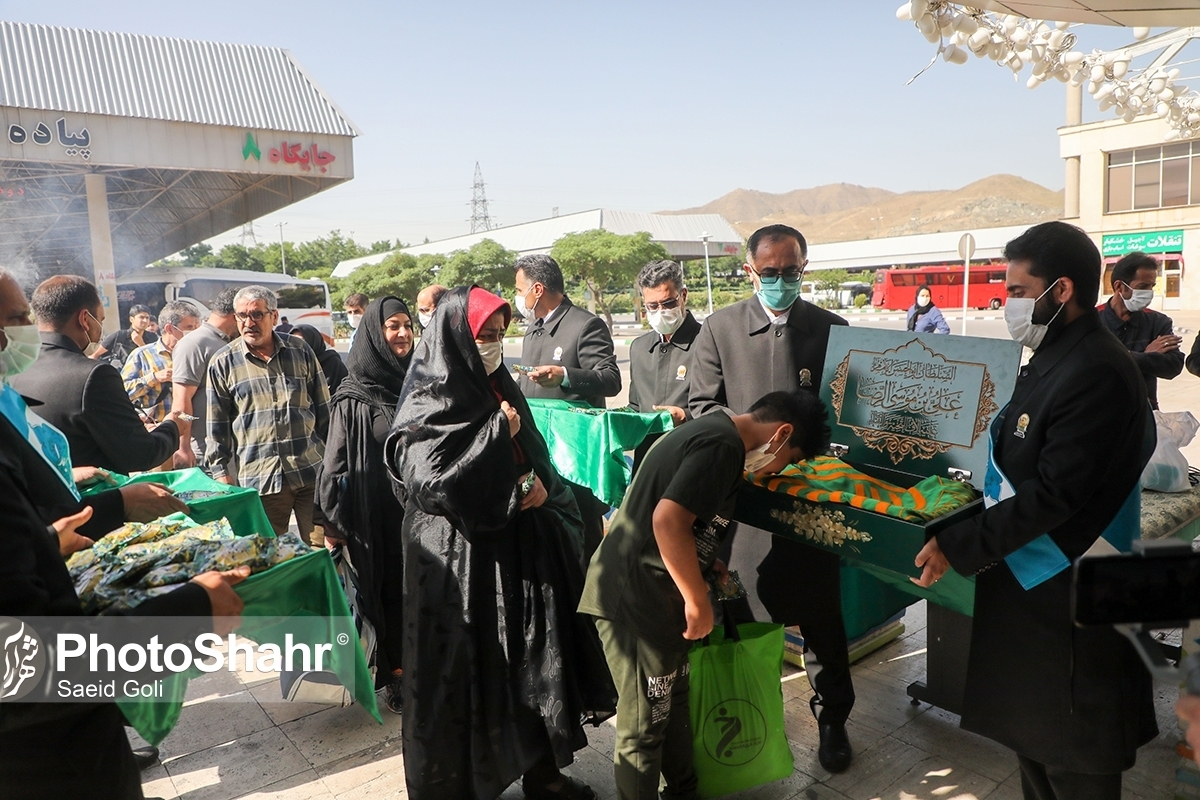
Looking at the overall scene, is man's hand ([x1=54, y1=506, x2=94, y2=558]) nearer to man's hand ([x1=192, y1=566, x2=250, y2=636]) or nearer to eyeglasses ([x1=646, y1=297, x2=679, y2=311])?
man's hand ([x1=192, y1=566, x2=250, y2=636])

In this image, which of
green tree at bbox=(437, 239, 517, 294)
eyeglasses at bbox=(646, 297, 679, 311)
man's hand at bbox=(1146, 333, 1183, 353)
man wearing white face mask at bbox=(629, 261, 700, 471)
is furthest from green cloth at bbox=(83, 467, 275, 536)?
green tree at bbox=(437, 239, 517, 294)

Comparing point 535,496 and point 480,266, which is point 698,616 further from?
point 480,266

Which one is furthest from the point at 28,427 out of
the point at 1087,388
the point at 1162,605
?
the point at 1087,388

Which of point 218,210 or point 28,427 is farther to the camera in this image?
point 218,210

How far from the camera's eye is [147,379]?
6.13 metres

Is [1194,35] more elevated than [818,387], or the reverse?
[1194,35]

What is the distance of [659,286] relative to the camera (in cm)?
427

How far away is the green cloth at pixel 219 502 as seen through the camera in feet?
10.1

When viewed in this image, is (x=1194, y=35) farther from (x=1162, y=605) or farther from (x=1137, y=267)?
(x=1162, y=605)

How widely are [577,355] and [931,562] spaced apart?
265 centimetres

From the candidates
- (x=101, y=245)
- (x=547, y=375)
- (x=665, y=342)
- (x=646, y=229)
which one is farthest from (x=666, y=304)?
(x=646, y=229)

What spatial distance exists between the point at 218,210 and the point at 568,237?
14.6 m

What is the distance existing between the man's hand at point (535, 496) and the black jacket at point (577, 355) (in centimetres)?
182

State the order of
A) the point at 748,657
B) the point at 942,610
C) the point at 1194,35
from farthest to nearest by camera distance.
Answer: the point at 1194,35, the point at 942,610, the point at 748,657
